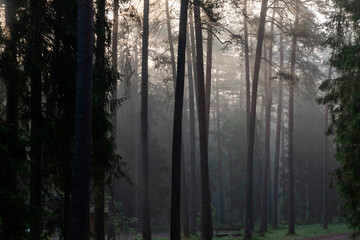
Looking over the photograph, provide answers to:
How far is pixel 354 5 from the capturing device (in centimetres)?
1716

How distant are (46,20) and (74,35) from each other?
792 mm

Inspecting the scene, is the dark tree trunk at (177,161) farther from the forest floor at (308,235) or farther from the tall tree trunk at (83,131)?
the forest floor at (308,235)

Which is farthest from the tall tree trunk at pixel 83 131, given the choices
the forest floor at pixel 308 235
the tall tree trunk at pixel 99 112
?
the forest floor at pixel 308 235

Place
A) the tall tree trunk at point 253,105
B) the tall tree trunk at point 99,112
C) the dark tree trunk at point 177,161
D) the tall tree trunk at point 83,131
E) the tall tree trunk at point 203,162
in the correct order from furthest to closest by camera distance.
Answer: the tall tree trunk at point 253,105, the tall tree trunk at point 203,162, the dark tree trunk at point 177,161, the tall tree trunk at point 99,112, the tall tree trunk at point 83,131

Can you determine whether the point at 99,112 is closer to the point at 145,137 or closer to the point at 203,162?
the point at 203,162

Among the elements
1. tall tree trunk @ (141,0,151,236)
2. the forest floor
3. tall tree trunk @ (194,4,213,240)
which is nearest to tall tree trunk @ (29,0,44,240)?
tall tree trunk @ (194,4,213,240)

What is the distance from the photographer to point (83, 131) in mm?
9312

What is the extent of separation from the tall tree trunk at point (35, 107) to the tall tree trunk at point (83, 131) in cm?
246

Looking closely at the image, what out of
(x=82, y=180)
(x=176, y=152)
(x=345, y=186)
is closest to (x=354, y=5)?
(x=345, y=186)

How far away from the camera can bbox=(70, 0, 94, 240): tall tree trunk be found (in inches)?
363

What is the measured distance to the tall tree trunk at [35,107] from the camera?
461 inches

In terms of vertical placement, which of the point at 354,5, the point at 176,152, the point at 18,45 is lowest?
the point at 176,152

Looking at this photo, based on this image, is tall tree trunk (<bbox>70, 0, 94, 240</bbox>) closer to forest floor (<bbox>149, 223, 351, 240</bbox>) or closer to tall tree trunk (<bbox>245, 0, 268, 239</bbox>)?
tall tree trunk (<bbox>245, 0, 268, 239</bbox>)

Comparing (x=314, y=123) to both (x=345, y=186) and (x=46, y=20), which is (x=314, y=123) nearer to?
(x=345, y=186)
